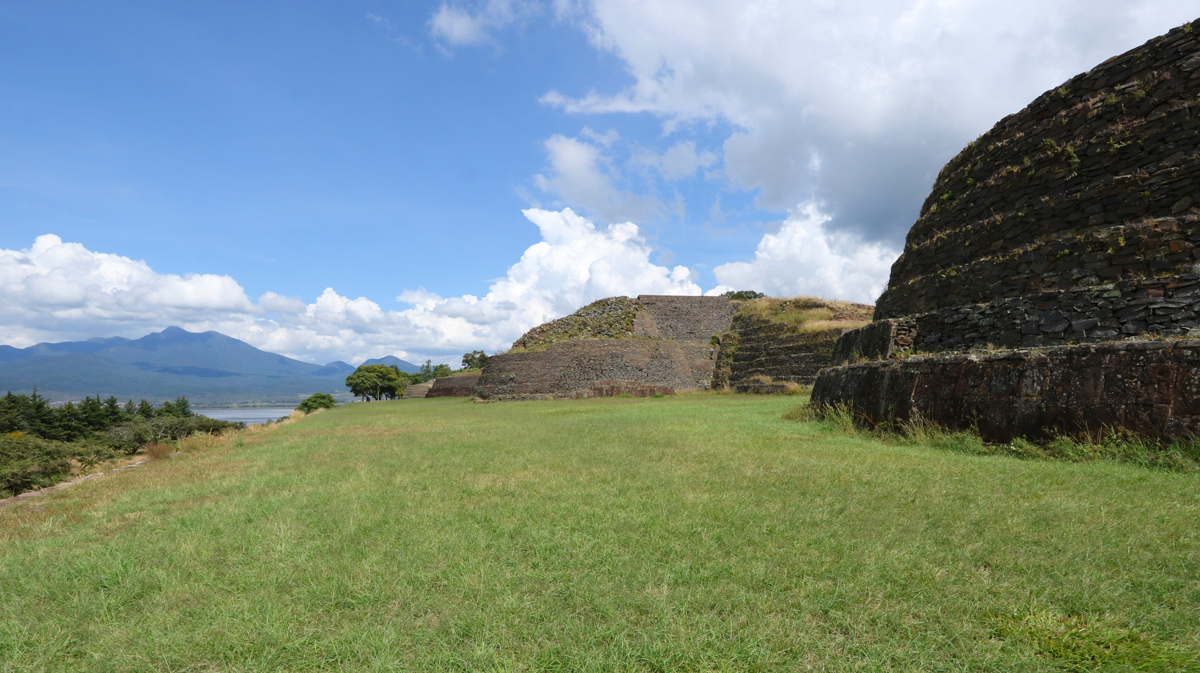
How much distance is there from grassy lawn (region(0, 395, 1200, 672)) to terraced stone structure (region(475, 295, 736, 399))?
969 inches

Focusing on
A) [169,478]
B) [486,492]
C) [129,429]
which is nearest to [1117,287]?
[486,492]

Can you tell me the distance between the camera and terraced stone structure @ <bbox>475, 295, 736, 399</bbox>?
3094 centimetres

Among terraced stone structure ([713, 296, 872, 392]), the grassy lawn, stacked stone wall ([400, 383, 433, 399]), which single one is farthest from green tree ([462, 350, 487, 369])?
the grassy lawn

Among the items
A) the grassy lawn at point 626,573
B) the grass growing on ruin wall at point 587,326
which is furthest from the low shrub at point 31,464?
the grass growing on ruin wall at point 587,326

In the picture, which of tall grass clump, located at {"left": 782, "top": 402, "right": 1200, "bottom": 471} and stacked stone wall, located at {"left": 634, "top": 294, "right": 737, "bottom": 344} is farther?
stacked stone wall, located at {"left": 634, "top": 294, "right": 737, "bottom": 344}

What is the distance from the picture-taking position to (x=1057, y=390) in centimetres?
634

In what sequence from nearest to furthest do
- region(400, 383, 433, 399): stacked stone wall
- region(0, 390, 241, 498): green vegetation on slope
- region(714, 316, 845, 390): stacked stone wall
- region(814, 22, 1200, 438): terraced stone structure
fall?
region(814, 22, 1200, 438): terraced stone structure < region(0, 390, 241, 498): green vegetation on slope < region(714, 316, 845, 390): stacked stone wall < region(400, 383, 433, 399): stacked stone wall

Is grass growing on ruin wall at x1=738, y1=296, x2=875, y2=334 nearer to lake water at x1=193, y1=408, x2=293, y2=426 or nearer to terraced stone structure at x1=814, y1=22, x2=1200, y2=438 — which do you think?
terraced stone structure at x1=814, y1=22, x2=1200, y2=438

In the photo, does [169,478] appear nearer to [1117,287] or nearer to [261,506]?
[261,506]

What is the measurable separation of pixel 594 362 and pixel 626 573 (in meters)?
28.4

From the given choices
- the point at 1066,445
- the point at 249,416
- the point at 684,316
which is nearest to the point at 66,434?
the point at 1066,445

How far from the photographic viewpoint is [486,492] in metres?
5.25

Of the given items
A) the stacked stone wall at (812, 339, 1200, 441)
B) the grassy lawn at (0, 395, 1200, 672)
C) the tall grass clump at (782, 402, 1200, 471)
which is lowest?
the grassy lawn at (0, 395, 1200, 672)

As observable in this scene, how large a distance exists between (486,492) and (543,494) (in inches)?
23.4
